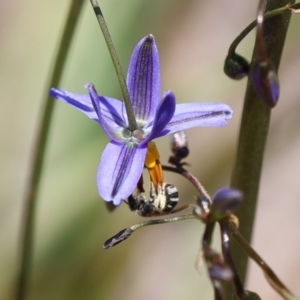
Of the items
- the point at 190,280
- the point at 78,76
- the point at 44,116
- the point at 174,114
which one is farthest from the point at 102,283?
the point at 174,114

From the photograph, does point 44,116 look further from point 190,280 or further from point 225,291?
point 190,280

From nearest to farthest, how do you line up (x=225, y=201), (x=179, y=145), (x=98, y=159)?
(x=225, y=201) < (x=179, y=145) < (x=98, y=159)

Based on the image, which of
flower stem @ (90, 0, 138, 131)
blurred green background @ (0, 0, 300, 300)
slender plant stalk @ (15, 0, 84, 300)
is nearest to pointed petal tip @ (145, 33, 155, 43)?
flower stem @ (90, 0, 138, 131)

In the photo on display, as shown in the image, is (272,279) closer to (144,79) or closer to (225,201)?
(225,201)

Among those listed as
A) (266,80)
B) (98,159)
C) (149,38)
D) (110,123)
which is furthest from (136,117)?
(98,159)

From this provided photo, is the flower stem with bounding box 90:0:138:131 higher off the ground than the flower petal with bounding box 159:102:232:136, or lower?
higher

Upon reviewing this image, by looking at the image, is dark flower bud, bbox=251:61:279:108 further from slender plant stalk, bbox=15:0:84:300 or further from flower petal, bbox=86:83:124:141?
slender plant stalk, bbox=15:0:84:300

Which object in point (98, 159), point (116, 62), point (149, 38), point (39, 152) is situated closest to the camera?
point (116, 62)

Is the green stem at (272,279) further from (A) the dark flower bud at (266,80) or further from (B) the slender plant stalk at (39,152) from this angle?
(B) the slender plant stalk at (39,152)
